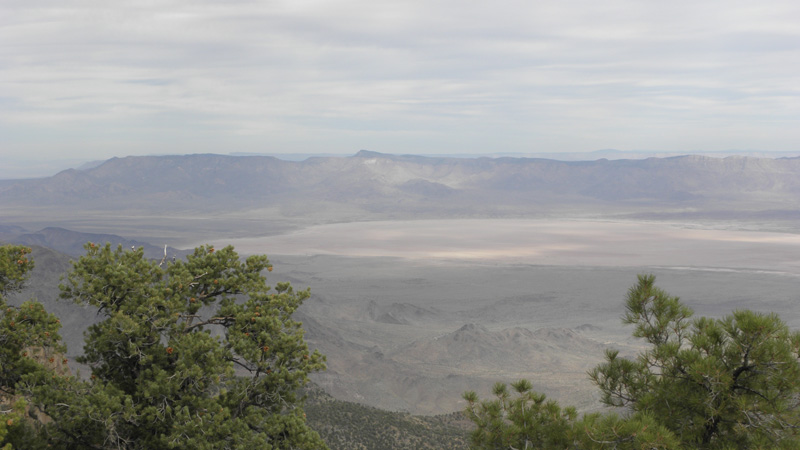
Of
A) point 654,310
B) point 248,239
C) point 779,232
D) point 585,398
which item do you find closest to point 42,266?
point 585,398

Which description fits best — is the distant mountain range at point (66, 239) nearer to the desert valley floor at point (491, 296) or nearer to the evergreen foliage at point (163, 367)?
the desert valley floor at point (491, 296)

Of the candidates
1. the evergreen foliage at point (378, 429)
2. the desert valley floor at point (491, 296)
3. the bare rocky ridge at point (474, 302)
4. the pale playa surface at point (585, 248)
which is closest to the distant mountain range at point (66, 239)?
the bare rocky ridge at point (474, 302)

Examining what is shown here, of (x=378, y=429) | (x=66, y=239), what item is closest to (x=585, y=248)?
(x=66, y=239)

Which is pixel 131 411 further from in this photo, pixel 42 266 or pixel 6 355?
pixel 42 266

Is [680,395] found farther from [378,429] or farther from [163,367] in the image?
[378,429]

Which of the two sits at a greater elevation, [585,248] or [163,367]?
[163,367]

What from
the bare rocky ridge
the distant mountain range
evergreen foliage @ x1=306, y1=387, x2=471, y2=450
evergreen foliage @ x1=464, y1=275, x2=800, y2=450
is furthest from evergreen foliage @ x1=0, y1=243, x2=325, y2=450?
the distant mountain range

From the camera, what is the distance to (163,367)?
11.6 metres

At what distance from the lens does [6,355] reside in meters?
11.5

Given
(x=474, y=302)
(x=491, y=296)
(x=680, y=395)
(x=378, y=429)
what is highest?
(x=680, y=395)

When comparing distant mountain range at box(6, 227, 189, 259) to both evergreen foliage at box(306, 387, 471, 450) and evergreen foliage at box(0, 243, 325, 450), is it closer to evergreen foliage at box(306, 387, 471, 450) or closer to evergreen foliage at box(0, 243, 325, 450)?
evergreen foliage at box(306, 387, 471, 450)

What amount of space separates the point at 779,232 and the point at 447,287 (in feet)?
392

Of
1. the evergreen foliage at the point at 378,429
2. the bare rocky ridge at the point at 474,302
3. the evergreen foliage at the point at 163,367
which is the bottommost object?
the bare rocky ridge at the point at 474,302

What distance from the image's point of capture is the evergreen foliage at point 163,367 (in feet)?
35.8
